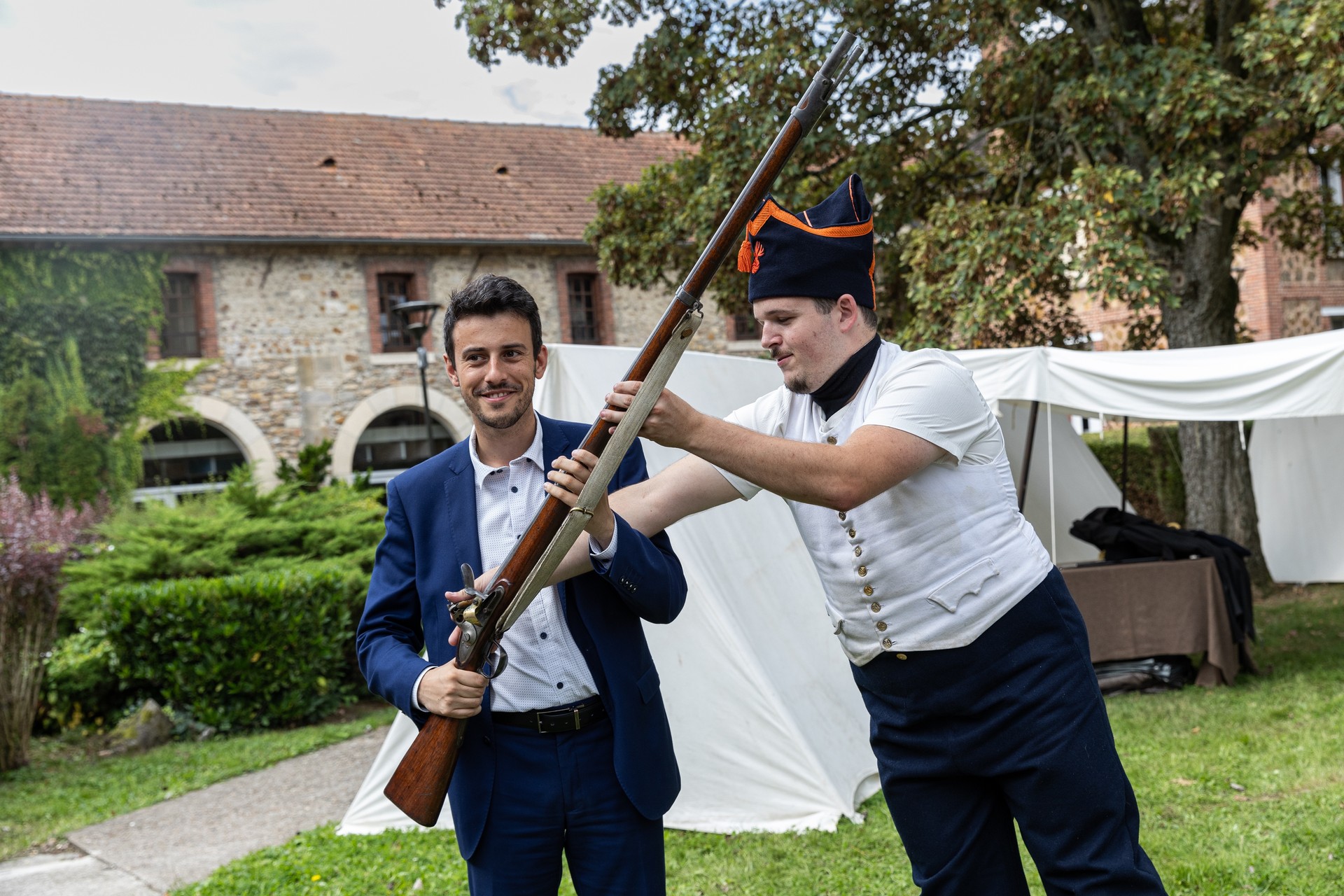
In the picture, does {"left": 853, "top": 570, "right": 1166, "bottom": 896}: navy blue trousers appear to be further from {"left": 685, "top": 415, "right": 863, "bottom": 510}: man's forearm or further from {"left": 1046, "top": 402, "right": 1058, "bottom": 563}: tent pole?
{"left": 1046, "top": 402, "right": 1058, "bottom": 563}: tent pole

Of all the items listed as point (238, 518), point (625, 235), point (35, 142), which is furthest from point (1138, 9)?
point (35, 142)

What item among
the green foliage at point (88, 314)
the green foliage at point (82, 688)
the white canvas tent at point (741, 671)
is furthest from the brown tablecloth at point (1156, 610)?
the green foliage at point (88, 314)

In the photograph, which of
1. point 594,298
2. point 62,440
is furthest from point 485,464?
point 594,298

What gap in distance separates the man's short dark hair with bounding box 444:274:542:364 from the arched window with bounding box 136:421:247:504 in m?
16.9

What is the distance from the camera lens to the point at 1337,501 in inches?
472

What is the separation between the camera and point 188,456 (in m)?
18.7

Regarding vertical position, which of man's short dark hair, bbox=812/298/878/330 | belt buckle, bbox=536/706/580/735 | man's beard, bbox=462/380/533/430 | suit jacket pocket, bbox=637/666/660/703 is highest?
man's short dark hair, bbox=812/298/878/330

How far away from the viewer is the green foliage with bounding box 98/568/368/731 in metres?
8.35

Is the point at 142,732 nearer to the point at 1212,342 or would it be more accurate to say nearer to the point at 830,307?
the point at 830,307

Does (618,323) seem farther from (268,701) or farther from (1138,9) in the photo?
(268,701)

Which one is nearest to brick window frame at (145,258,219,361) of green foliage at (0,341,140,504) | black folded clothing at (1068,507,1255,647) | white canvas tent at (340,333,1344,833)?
green foliage at (0,341,140,504)

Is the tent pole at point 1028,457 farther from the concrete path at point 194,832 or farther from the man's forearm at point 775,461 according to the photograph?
the man's forearm at point 775,461

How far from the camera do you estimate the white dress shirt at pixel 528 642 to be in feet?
7.84

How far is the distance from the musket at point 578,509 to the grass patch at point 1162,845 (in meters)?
2.60
